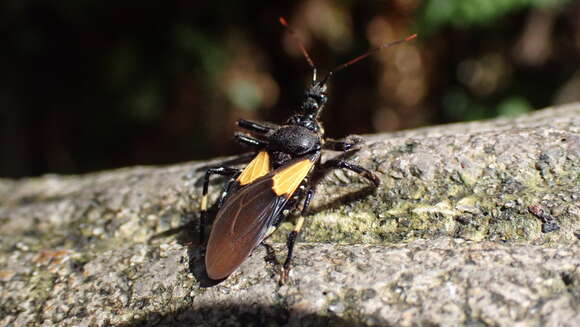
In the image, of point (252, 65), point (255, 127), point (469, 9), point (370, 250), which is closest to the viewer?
point (370, 250)

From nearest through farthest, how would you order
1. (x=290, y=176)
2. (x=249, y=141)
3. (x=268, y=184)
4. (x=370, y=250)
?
1. (x=370, y=250)
2. (x=268, y=184)
3. (x=290, y=176)
4. (x=249, y=141)

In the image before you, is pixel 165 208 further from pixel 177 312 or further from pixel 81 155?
pixel 81 155

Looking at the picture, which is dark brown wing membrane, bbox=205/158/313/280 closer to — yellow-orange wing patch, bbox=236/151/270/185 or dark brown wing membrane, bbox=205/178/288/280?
dark brown wing membrane, bbox=205/178/288/280

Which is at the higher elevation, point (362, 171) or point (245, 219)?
point (362, 171)

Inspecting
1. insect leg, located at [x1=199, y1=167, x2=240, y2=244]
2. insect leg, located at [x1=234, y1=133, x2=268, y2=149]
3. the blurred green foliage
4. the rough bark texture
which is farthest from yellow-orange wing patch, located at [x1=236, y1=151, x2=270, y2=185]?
the blurred green foliage

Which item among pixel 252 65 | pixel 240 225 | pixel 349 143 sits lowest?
pixel 240 225

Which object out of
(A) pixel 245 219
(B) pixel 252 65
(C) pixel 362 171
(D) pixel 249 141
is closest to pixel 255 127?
(D) pixel 249 141

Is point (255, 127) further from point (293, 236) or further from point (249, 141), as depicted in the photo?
point (293, 236)
